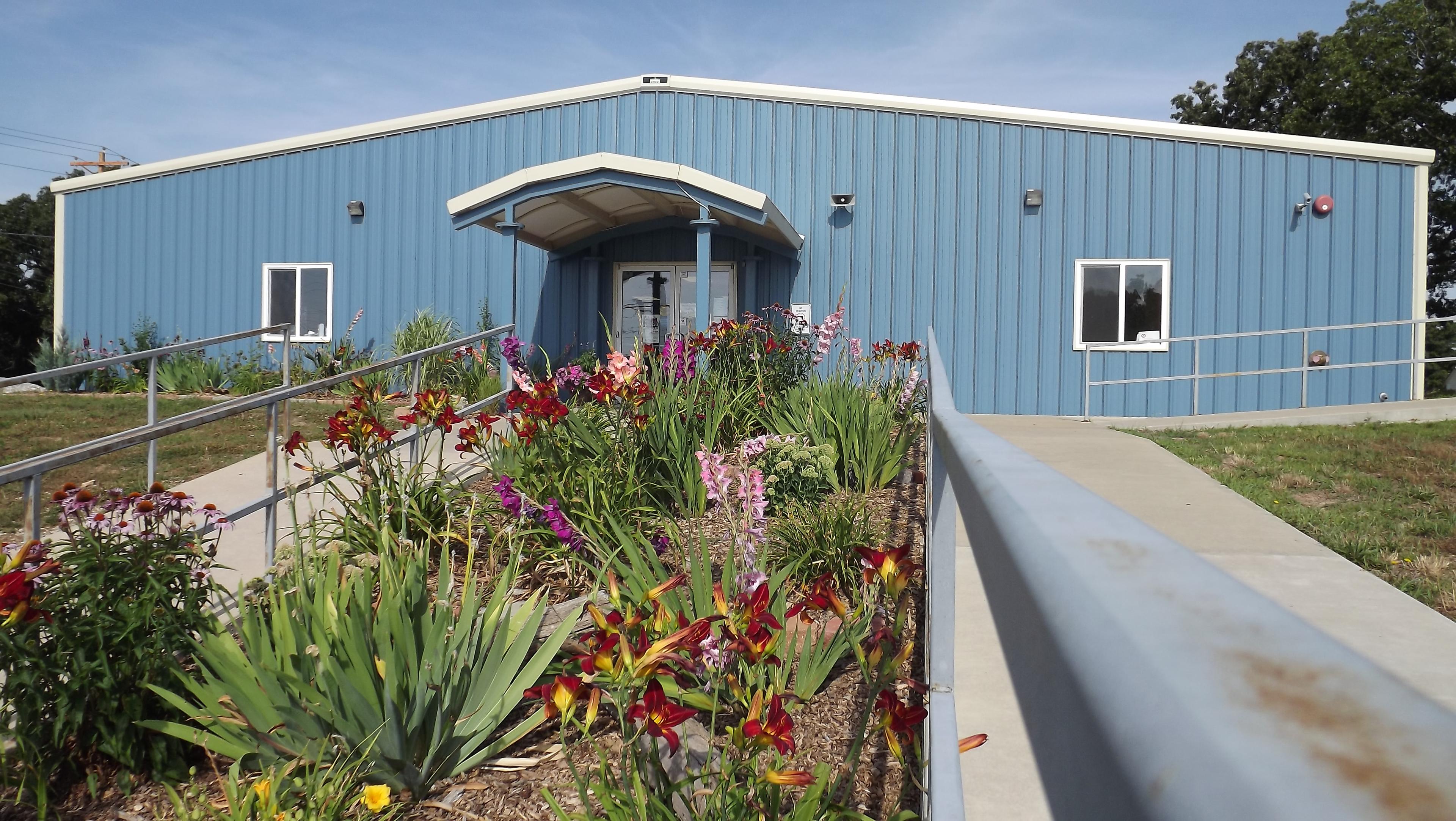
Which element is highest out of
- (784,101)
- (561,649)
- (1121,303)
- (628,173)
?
(784,101)

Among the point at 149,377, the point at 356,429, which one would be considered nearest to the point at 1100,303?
the point at 356,429

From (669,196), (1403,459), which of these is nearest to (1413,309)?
(1403,459)

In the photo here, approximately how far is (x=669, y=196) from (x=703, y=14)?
13.5m

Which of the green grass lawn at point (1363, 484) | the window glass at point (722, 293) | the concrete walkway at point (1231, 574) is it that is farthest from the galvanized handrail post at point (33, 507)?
the window glass at point (722, 293)

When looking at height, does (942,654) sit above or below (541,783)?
above

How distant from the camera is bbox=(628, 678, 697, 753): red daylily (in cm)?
173

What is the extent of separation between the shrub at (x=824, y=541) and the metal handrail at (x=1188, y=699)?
3.53 meters

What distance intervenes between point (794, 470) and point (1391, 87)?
30.4m

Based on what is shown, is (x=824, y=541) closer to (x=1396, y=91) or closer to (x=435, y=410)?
(x=435, y=410)

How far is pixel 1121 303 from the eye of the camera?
12266 millimetres

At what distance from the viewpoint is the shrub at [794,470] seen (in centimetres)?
530

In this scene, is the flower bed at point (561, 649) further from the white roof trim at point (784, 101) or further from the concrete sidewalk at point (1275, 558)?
the white roof trim at point (784, 101)

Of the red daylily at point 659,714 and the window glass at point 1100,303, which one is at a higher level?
the window glass at point 1100,303

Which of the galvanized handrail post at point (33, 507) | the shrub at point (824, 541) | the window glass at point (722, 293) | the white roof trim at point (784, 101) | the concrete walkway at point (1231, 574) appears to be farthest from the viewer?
the window glass at point (722, 293)
